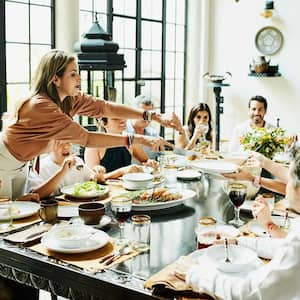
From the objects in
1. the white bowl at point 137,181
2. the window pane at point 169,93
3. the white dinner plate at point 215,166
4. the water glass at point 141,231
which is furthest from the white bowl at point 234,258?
the window pane at point 169,93

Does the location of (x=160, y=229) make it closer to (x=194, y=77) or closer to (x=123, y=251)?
(x=123, y=251)

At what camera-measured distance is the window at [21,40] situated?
418 cm

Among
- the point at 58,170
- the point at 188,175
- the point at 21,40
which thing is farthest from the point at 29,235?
the point at 21,40

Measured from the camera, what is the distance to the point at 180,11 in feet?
22.0

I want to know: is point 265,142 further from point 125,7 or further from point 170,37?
point 170,37

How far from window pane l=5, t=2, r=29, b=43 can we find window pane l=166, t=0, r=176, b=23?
2.57 metres

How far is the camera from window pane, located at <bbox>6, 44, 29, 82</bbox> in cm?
426

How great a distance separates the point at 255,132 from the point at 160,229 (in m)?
1.21

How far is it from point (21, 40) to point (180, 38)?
294 cm

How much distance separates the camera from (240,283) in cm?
127

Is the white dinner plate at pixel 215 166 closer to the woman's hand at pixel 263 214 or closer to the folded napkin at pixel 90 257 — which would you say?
the woman's hand at pixel 263 214

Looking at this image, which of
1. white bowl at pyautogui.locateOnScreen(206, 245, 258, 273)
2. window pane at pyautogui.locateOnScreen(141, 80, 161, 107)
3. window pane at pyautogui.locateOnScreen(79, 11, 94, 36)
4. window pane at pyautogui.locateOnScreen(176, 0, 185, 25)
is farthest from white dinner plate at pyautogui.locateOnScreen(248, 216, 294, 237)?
window pane at pyautogui.locateOnScreen(176, 0, 185, 25)

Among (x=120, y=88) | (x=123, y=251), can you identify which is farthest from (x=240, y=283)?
(x=120, y=88)

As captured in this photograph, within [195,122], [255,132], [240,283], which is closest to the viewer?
[240,283]
